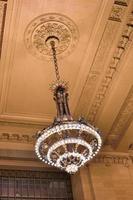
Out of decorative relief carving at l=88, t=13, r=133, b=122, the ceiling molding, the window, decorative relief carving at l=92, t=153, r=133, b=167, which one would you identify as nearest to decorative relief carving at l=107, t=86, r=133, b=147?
decorative relief carving at l=92, t=153, r=133, b=167

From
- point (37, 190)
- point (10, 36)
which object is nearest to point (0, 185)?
point (37, 190)

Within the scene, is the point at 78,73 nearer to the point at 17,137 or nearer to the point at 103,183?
the point at 17,137

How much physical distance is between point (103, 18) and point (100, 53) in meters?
0.77

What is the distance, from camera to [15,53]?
5625 millimetres

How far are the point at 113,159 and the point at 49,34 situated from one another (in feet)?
12.9

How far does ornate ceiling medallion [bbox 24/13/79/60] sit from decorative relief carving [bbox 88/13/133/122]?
90 cm

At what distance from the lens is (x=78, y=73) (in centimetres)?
621

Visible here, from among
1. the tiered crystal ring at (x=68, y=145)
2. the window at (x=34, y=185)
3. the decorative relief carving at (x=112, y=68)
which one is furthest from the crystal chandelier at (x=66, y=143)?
the window at (x=34, y=185)

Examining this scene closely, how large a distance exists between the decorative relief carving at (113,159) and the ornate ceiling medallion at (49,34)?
3089 mm

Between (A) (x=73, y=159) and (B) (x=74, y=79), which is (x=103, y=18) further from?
→ (A) (x=73, y=159)

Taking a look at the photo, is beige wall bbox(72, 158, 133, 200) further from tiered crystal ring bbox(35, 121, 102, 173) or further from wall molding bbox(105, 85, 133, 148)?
tiered crystal ring bbox(35, 121, 102, 173)

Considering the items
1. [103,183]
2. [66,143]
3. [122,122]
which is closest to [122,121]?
[122,122]

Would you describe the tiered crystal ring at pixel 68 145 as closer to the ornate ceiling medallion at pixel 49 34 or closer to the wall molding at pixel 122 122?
the ornate ceiling medallion at pixel 49 34

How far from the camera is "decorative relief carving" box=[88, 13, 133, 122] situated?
18.4 feet
